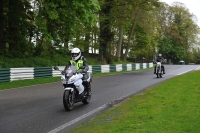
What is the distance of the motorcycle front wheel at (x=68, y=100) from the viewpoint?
877cm

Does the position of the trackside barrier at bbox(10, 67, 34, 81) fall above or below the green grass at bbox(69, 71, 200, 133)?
above

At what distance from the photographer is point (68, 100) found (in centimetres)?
893

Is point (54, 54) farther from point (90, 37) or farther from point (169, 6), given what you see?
point (169, 6)

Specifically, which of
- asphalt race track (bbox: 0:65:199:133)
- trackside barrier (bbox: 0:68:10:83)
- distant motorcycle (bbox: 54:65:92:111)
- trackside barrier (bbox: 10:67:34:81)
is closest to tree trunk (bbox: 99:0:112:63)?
trackside barrier (bbox: 10:67:34:81)

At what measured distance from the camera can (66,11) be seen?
2264 centimetres

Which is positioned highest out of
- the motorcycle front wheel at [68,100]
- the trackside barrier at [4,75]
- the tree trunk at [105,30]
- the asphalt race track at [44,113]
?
the tree trunk at [105,30]

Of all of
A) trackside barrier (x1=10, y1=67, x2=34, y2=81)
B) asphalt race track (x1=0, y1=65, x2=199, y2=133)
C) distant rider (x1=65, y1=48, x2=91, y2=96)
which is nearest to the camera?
asphalt race track (x1=0, y1=65, x2=199, y2=133)

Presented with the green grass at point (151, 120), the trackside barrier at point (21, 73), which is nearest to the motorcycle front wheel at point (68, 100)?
the green grass at point (151, 120)

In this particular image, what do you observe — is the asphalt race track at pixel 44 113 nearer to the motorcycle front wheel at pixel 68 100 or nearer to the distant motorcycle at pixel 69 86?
the motorcycle front wheel at pixel 68 100

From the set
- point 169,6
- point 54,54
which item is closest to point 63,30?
point 54,54

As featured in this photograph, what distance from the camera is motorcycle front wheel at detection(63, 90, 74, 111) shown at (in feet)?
28.8

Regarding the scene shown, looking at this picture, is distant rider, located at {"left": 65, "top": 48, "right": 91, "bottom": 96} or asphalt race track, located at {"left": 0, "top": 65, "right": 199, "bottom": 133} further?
distant rider, located at {"left": 65, "top": 48, "right": 91, "bottom": 96}

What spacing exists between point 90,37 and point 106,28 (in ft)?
20.4

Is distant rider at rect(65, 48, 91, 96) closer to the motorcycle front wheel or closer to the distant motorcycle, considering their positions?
the distant motorcycle
